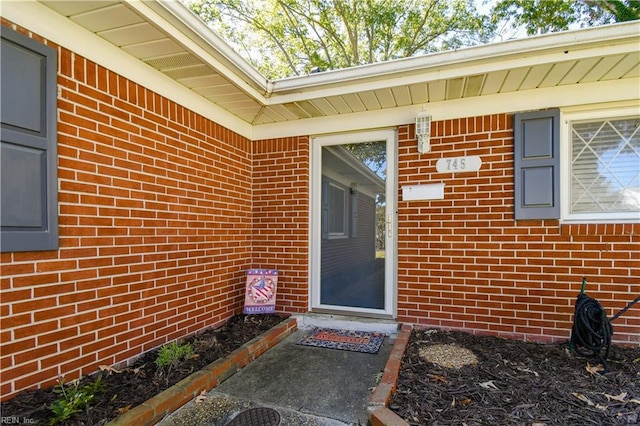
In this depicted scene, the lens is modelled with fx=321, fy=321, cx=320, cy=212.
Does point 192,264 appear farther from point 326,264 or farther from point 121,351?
point 326,264

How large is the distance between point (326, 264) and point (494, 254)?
1961mm

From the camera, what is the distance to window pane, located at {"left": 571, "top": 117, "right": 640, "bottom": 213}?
10.3 feet

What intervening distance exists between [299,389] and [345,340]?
3.44 feet

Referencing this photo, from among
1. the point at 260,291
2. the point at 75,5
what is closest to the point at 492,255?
the point at 260,291

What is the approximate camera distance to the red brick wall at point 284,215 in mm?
4156

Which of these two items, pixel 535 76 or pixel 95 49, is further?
pixel 535 76

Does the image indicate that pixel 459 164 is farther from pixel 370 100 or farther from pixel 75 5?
pixel 75 5

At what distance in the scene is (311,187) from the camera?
4.21m

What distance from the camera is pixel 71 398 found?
1.94 meters

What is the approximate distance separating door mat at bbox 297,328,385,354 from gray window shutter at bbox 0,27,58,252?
250 cm


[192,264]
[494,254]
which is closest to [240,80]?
[192,264]

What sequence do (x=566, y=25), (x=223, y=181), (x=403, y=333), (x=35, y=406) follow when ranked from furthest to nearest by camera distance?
1. (x=566, y=25)
2. (x=223, y=181)
3. (x=403, y=333)
4. (x=35, y=406)

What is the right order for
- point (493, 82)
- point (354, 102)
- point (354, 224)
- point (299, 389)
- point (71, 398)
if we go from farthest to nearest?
point (354, 224)
point (354, 102)
point (493, 82)
point (299, 389)
point (71, 398)

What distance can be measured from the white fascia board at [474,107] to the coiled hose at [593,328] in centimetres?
189
